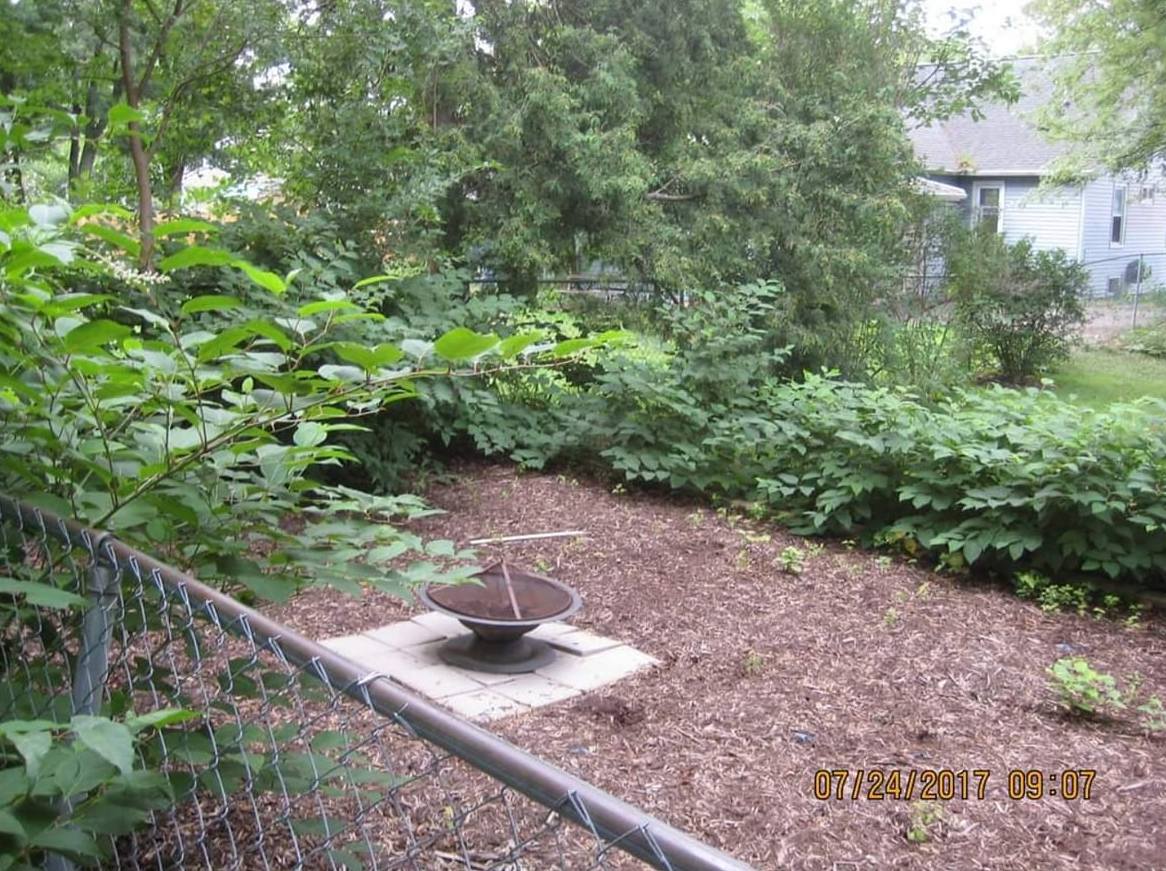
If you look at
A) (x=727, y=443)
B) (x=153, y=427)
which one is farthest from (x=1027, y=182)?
(x=153, y=427)

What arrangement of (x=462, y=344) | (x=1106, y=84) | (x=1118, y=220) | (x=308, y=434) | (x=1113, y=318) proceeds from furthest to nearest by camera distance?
(x=1118, y=220) → (x=1113, y=318) → (x=1106, y=84) → (x=308, y=434) → (x=462, y=344)

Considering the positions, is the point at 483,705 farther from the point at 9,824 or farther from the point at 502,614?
the point at 9,824

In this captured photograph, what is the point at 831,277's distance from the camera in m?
9.30

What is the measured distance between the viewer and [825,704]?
3424mm

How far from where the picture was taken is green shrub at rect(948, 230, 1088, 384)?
11836 millimetres

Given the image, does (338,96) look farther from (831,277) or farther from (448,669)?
(831,277)

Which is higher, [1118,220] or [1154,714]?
[1118,220]

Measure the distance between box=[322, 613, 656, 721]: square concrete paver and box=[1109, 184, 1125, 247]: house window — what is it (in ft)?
72.8

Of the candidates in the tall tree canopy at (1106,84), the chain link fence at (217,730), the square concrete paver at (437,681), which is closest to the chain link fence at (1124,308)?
the tall tree canopy at (1106,84)

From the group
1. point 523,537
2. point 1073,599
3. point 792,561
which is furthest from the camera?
point 523,537

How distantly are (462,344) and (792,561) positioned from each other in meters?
3.82

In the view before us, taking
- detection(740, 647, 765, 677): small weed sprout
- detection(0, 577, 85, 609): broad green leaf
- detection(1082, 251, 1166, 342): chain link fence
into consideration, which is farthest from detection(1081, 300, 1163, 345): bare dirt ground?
detection(0, 577, 85, 609): broad green leaf

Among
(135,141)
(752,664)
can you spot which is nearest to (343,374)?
(752,664)

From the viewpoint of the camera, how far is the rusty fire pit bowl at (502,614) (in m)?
3.73
